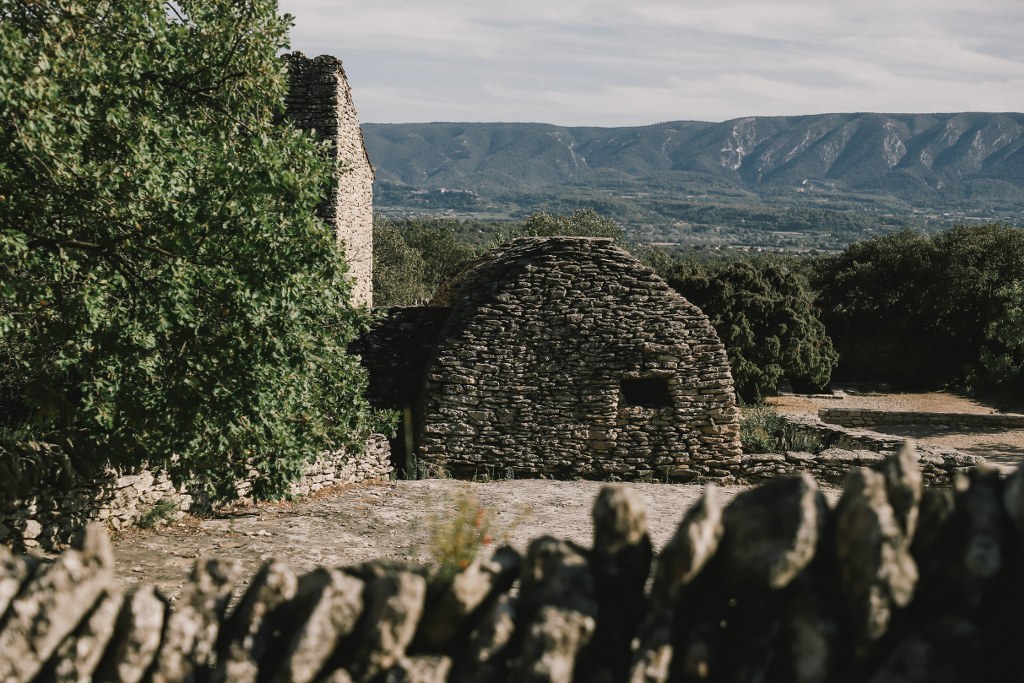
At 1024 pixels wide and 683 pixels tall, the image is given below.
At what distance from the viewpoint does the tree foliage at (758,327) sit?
3412 cm

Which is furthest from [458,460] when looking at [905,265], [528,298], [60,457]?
[905,265]

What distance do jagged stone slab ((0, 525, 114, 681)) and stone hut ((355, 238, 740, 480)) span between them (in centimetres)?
1252

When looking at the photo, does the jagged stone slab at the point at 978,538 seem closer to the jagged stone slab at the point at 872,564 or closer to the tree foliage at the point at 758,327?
the jagged stone slab at the point at 872,564

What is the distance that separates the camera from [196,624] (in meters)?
3.93

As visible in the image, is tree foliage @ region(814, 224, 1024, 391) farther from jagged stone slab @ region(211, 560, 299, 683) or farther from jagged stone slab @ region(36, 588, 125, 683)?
jagged stone slab @ region(36, 588, 125, 683)

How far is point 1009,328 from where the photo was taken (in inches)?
971

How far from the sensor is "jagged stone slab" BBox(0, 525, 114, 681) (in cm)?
383

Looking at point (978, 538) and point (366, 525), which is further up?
point (978, 538)

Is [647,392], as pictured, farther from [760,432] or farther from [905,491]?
[905,491]

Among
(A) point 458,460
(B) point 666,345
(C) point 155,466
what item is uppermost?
(B) point 666,345

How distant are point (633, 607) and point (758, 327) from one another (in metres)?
32.9

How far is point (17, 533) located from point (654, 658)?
27.7ft

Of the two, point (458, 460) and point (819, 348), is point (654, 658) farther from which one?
point (819, 348)

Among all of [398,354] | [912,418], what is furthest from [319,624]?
[912,418]
